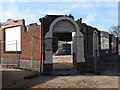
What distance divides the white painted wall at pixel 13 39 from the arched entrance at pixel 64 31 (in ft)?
16.6

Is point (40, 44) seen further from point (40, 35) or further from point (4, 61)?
point (4, 61)

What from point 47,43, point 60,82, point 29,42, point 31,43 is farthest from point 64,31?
point 60,82

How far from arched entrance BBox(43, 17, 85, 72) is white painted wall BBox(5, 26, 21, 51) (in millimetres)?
5055

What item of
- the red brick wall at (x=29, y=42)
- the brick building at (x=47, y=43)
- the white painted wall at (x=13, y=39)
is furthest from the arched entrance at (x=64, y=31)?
the white painted wall at (x=13, y=39)

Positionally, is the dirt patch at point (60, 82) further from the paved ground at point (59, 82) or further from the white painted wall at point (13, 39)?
the white painted wall at point (13, 39)

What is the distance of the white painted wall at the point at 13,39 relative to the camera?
27.2 metres

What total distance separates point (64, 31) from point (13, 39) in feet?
22.1

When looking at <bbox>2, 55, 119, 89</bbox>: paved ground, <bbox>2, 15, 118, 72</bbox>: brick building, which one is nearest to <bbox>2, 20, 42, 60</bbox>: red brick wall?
<bbox>2, 15, 118, 72</bbox>: brick building

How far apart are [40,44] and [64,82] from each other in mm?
5610

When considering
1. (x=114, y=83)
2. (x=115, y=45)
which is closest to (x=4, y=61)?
(x=114, y=83)

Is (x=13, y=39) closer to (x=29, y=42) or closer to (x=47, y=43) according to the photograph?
(x=29, y=42)

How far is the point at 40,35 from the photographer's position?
22891mm

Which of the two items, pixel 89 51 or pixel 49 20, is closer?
pixel 49 20

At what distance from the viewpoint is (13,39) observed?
28078 millimetres
